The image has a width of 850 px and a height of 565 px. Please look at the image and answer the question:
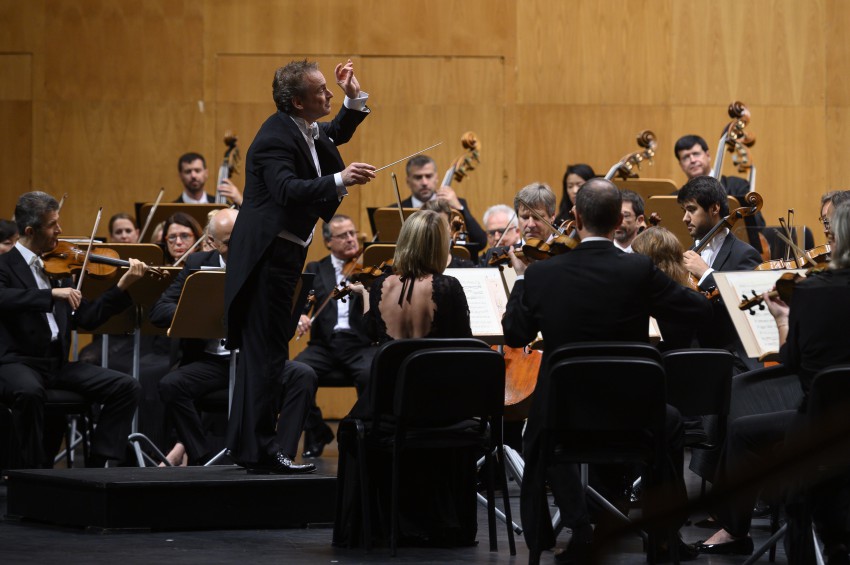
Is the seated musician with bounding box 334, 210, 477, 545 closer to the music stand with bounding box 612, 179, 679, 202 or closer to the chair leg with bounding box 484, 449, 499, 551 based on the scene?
the chair leg with bounding box 484, 449, 499, 551

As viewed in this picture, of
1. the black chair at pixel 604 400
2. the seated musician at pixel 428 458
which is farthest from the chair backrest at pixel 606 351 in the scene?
the seated musician at pixel 428 458

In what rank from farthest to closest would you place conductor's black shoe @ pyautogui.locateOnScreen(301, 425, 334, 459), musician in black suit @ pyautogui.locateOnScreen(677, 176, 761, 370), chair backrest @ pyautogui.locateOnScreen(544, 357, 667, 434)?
conductor's black shoe @ pyautogui.locateOnScreen(301, 425, 334, 459) → musician in black suit @ pyautogui.locateOnScreen(677, 176, 761, 370) → chair backrest @ pyautogui.locateOnScreen(544, 357, 667, 434)

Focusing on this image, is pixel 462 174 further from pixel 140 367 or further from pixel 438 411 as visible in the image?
pixel 438 411

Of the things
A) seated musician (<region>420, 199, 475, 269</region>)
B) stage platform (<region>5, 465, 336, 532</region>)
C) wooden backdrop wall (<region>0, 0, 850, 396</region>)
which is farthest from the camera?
wooden backdrop wall (<region>0, 0, 850, 396</region>)

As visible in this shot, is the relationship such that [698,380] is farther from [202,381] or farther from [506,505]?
[202,381]

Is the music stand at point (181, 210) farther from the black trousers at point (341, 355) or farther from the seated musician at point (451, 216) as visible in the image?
the seated musician at point (451, 216)

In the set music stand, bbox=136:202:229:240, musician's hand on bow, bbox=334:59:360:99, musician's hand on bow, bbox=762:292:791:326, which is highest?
musician's hand on bow, bbox=334:59:360:99

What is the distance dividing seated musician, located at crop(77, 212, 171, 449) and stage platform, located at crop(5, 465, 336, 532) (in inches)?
54.4

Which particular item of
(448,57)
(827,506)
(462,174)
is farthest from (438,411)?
(448,57)

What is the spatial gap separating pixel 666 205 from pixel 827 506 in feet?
9.80

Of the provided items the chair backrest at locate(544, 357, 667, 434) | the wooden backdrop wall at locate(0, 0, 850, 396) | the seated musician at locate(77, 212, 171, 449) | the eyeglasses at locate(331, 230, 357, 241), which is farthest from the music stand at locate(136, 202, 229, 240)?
the chair backrest at locate(544, 357, 667, 434)

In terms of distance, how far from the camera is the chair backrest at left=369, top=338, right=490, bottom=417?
126 inches

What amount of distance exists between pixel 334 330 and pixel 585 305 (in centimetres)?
299

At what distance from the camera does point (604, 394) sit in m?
2.87
